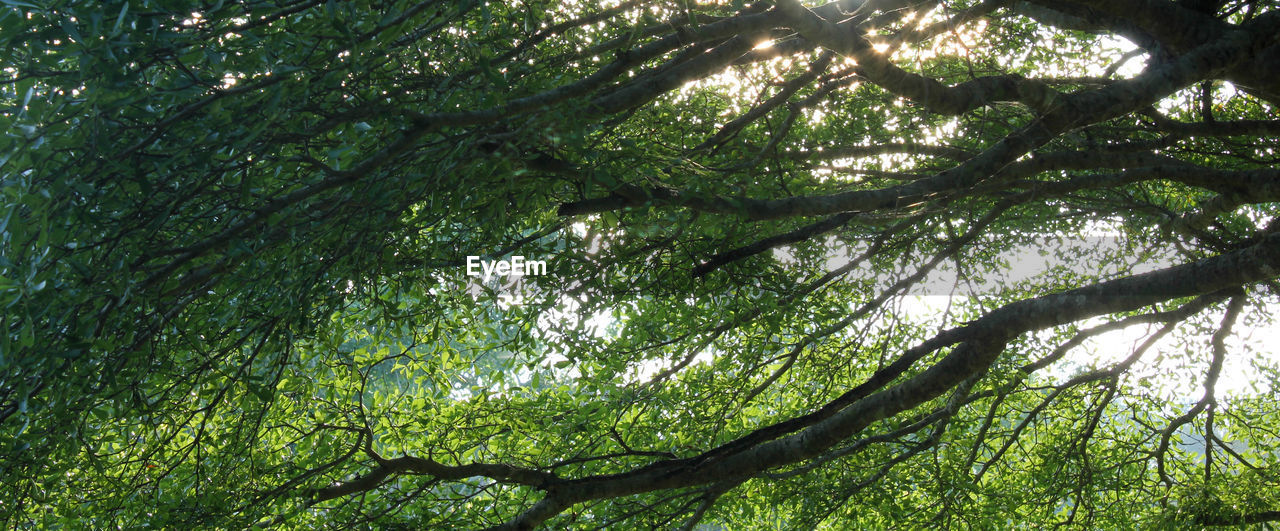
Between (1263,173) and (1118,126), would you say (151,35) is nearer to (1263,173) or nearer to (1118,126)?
(1263,173)

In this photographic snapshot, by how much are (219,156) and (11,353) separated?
83 cm

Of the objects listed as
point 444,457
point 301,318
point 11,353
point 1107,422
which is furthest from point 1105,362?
point 11,353

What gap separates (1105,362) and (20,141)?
25.2 feet

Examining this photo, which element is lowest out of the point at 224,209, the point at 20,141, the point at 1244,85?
the point at 20,141

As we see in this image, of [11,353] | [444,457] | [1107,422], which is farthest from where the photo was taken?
[1107,422]

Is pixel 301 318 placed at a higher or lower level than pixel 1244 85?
lower

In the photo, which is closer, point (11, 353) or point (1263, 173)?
point (11, 353)

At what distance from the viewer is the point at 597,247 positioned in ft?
17.9

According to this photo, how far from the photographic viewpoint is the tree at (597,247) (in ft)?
9.27

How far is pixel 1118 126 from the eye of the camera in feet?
20.8

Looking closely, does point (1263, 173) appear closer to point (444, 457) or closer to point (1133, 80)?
point (1133, 80)

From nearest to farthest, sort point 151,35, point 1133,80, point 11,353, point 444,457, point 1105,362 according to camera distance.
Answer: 1. point 151,35
2. point 11,353
3. point 1133,80
4. point 444,457
5. point 1105,362

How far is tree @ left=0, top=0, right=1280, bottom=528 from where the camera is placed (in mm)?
2824

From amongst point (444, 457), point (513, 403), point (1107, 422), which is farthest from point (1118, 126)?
point (444, 457)
